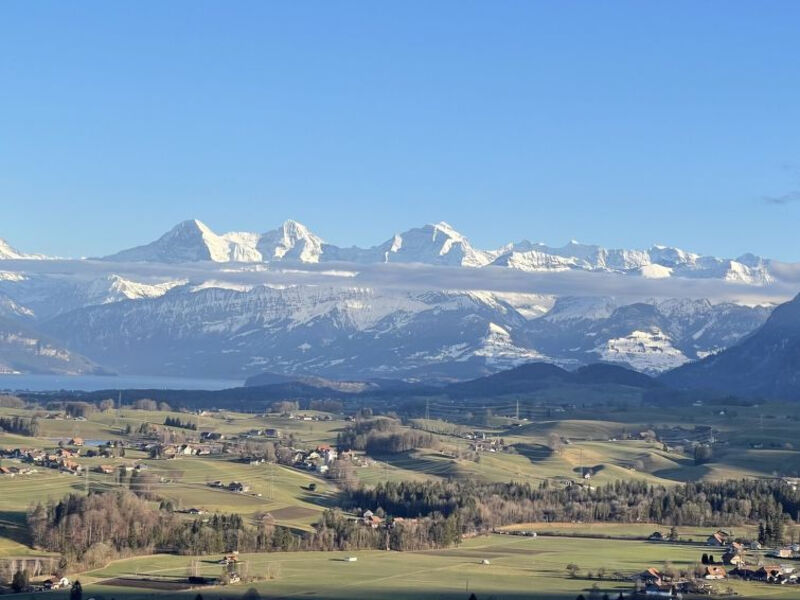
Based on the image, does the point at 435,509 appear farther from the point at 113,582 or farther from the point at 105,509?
the point at 113,582

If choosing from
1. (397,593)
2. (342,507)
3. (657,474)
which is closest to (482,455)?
(657,474)

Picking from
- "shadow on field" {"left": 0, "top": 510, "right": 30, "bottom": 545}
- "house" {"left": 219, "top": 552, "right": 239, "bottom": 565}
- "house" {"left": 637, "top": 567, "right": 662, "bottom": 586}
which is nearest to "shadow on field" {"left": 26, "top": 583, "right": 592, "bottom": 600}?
"house" {"left": 637, "top": 567, "right": 662, "bottom": 586}

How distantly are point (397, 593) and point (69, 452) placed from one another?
276 ft

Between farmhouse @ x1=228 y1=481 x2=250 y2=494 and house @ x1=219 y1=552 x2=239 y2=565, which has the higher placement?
farmhouse @ x1=228 y1=481 x2=250 y2=494

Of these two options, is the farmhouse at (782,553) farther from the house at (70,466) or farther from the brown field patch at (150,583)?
the house at (70,466)

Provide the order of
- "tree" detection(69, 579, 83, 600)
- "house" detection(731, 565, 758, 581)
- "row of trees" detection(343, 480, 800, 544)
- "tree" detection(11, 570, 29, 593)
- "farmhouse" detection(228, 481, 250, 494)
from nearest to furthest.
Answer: "tree" detection(69, 579, 83, 600)
"tree" detection(11, 570, 29, 593)
"house" detection(731, 565, 758, 581)
"row of trees" detection(343, 480, 800, 544)
"farmhouse" detection(228, 481, 250, 494)

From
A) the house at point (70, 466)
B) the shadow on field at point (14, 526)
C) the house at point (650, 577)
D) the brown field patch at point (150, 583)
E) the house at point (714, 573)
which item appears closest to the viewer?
the brown field patch at point (150, 583)

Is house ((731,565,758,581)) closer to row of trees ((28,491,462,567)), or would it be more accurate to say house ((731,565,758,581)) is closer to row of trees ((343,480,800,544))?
row of trees ((28,491,462,567))

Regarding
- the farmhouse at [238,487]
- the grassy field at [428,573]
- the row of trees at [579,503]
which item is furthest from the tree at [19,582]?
the farmhouse at [238,487]

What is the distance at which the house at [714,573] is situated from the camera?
10700 cm

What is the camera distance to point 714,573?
107750 millimetres

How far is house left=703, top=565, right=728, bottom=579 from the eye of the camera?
351 ft

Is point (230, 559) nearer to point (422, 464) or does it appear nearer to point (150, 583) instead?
point (150, 583)

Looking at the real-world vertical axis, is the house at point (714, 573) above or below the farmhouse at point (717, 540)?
above
